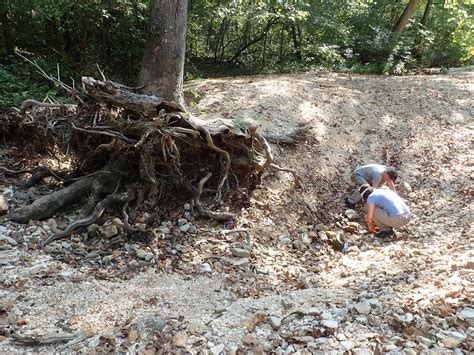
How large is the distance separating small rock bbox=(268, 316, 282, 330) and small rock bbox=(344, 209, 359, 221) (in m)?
2.79

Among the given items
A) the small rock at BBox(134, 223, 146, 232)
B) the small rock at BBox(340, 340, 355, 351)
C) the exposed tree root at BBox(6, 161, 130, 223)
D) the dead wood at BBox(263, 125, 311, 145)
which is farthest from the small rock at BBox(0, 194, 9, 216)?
the small rock at BBox(340, 340, 355, 351)

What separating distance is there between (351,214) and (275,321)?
291cm

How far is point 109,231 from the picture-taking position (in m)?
4.27

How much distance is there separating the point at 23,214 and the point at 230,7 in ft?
21.8

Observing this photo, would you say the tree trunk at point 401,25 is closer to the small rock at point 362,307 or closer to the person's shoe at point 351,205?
the person's shoe at point 351,205

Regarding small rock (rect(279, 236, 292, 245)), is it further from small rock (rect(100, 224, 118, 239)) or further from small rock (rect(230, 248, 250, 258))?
small rock (rect(100, 224, 118, 239))

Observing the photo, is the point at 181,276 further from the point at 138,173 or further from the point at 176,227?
the point at 138,173

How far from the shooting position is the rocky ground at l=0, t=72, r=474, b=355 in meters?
2.90

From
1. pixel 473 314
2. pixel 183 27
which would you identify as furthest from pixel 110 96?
pixel 473 314

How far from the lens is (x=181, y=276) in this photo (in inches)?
154

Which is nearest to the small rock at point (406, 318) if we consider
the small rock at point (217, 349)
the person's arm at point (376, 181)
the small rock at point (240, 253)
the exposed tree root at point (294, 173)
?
the small rock at point (217, 349)

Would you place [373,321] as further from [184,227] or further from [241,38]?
[241,38]

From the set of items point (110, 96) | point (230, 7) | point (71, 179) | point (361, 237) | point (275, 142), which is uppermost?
point (230, 7)

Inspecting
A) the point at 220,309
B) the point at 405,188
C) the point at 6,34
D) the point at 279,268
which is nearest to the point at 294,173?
the point at 279,268
